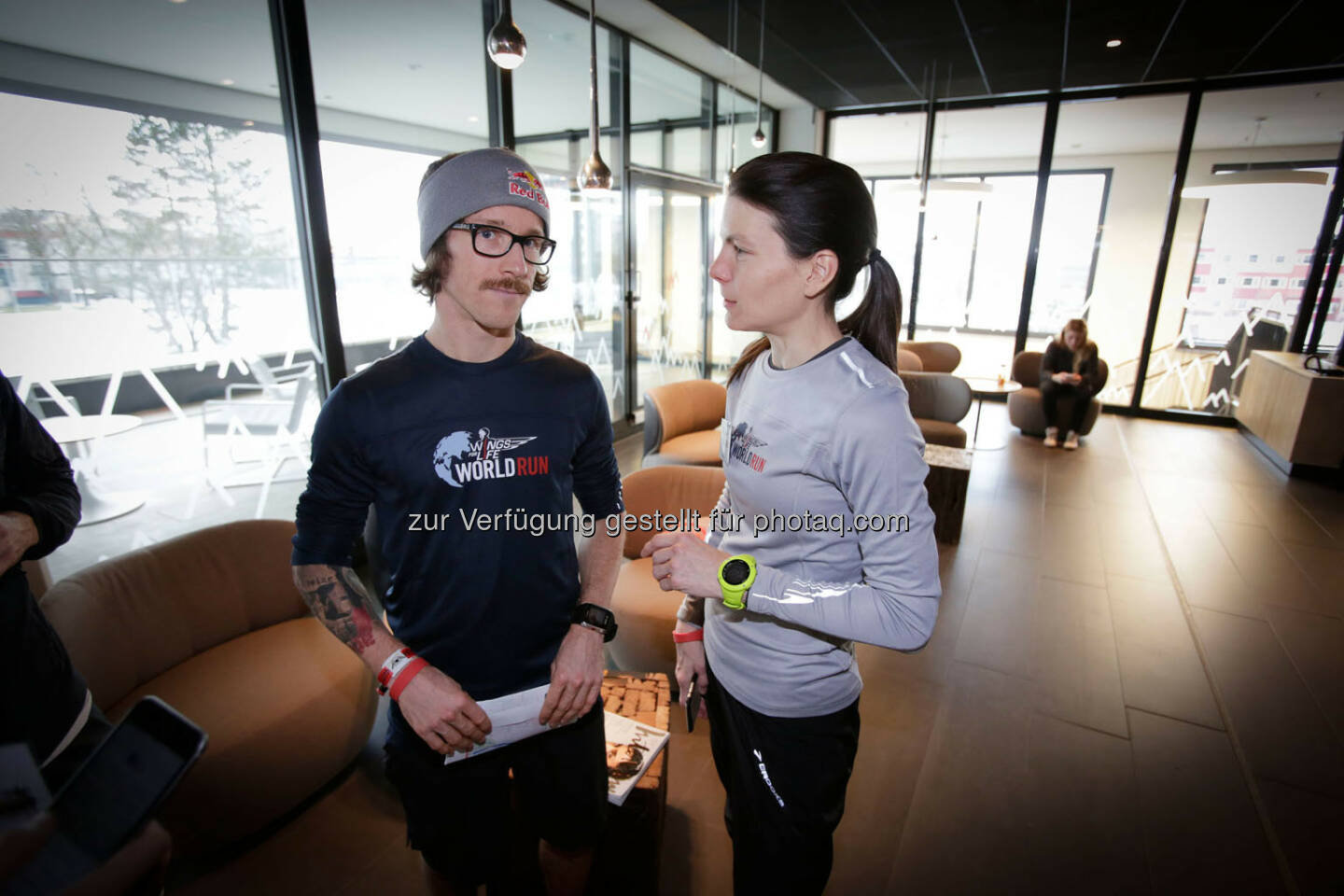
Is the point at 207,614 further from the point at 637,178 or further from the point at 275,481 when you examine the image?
the point at 637,178

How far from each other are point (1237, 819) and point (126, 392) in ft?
15.2

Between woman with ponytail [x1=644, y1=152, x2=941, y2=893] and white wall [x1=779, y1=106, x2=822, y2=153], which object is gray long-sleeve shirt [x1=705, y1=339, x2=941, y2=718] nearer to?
woman with ponytail [x1=644, y1=152, x2=941, y2=893]

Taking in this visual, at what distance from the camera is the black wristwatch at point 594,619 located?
1368 mm

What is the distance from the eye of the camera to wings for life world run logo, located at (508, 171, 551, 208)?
1.24m

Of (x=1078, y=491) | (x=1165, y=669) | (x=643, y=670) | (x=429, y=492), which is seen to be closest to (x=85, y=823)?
(x=429, y=492)

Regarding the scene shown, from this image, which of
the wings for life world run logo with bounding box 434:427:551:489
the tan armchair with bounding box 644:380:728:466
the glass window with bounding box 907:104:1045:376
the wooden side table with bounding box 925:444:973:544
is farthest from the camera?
the glass window with bounding box 907:104:1045:376

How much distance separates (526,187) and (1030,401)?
22.8 ft

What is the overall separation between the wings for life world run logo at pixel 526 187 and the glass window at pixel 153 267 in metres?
2.29

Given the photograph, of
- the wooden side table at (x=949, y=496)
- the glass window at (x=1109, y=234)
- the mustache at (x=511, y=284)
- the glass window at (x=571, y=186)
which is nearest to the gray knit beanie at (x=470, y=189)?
the mustache at (x=511, y=284)

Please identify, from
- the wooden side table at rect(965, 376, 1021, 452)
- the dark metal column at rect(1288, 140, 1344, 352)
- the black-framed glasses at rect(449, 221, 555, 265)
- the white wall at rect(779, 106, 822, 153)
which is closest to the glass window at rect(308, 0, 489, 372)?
the black-framed glasses at rect(449, 221, 555, 265)

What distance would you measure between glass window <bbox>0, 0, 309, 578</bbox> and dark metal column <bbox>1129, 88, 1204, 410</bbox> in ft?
28.5

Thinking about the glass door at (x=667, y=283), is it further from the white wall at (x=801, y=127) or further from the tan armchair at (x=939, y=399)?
the tan armchair at (x=939, y=399)

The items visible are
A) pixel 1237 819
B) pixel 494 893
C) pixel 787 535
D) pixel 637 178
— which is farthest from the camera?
pixel 637 178

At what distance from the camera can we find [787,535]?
1173 mm
